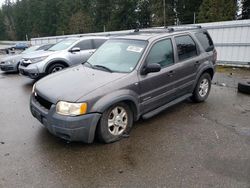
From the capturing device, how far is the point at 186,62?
16.8ft

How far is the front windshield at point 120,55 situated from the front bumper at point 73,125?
1169mm

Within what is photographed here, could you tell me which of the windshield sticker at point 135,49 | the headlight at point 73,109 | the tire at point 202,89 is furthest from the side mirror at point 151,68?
the tire at point 202,89

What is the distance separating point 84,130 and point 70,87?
2.49 feet

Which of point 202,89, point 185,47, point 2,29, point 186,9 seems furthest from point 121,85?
point 2,29

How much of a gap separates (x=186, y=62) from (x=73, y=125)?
2895 mm

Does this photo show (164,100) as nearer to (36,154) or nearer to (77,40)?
(36,154)

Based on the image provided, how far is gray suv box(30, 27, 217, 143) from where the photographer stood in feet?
11.6

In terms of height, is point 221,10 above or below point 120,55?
above

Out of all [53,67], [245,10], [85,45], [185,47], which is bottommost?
[53,67]

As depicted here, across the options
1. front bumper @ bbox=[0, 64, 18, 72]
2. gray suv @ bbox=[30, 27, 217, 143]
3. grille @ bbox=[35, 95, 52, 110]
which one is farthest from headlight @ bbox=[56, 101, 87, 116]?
front bumper @ bbox=[0, 64, 18, 72]

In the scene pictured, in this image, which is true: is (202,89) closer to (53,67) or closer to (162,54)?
(162,54)

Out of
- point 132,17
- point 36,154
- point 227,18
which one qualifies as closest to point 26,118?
point 36,154

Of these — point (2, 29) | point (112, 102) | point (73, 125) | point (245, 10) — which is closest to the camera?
point (73, 125)

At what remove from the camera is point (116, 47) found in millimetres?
4871
